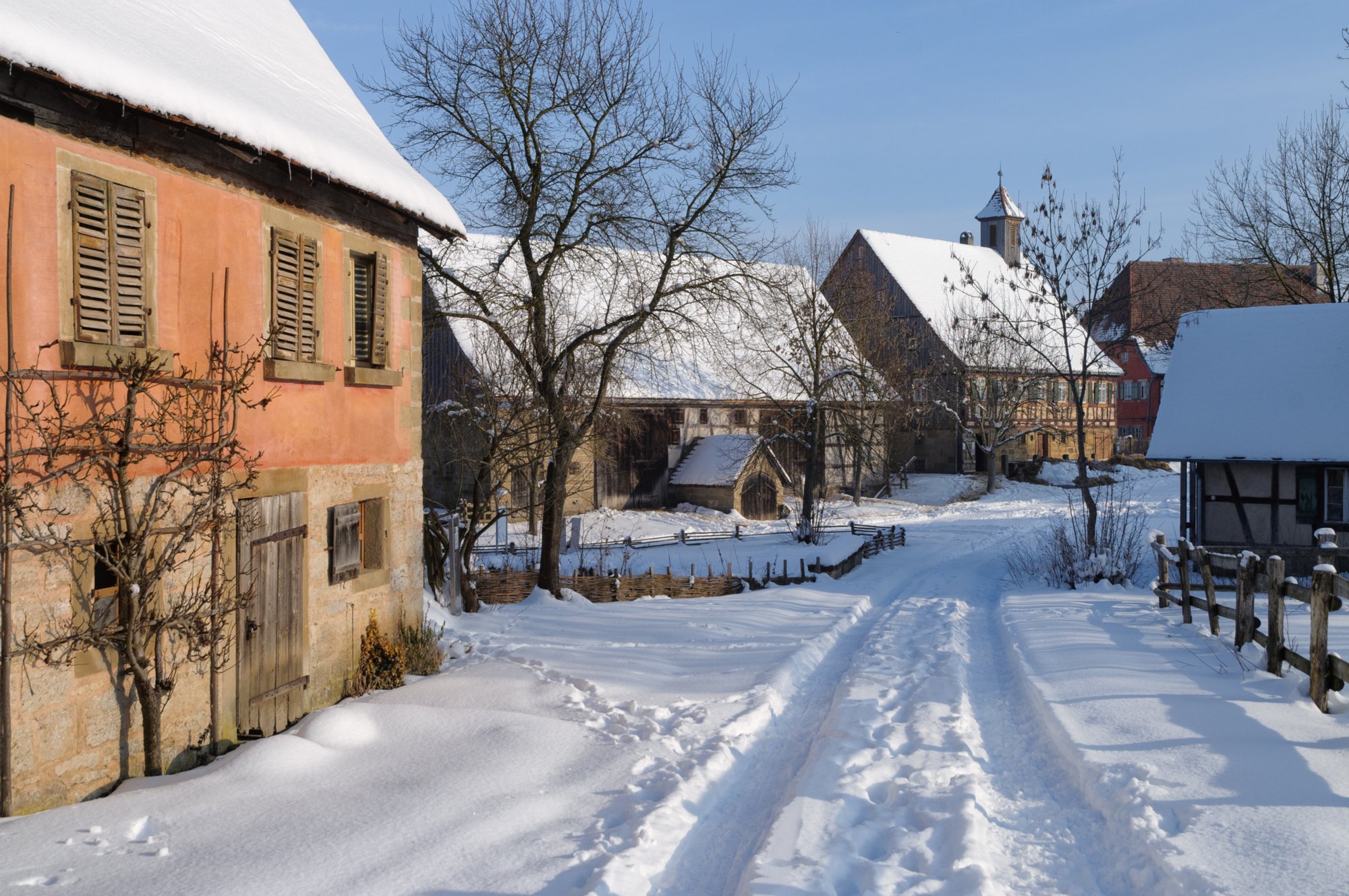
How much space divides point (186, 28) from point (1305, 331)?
22.0m

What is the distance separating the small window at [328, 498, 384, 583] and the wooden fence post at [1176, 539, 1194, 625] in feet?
31.7

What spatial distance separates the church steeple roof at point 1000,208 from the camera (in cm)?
5512

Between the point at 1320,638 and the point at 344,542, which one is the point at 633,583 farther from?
the point at 1320,638

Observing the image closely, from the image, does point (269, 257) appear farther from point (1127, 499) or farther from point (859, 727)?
point (1127, 499)

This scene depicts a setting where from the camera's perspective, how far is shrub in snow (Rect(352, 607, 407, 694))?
974 centimetres

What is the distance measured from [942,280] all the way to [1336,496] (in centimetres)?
3011

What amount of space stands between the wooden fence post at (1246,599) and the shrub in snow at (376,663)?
27.8 feet

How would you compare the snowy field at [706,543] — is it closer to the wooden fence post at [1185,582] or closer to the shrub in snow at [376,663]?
the wooden fence post at [1185,582]

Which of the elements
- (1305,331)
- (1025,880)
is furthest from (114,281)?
(1305,331)

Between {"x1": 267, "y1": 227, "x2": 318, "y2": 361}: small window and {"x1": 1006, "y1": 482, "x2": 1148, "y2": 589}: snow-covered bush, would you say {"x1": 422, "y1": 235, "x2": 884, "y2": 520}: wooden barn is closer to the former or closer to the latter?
{"x1": 1006, "y1": 482, "x2": 1148, "y2": 589}: snow-covered bush

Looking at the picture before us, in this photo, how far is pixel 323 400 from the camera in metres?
9.18

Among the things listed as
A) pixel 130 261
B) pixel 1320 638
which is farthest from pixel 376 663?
pixel 1320 638

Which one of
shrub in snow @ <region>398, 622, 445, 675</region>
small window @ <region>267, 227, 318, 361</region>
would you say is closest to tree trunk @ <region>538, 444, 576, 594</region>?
shrub in snow @ <region>398, 622, 445, 675</region>

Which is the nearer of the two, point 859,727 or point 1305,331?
point 859,727
